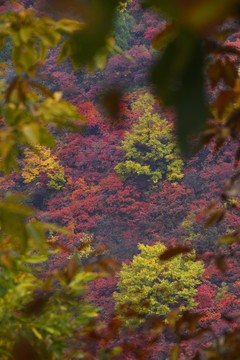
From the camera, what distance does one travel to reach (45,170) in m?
9.36

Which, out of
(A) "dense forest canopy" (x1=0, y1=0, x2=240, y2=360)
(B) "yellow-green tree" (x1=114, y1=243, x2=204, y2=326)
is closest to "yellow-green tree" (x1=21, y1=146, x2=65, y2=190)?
(A) "dense forest canopy" (x1=0, y1=0, x2=240, y2=360)

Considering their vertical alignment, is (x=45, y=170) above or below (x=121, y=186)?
below

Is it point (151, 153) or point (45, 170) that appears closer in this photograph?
point (151, 153)

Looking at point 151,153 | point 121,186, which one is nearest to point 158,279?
point 121,186

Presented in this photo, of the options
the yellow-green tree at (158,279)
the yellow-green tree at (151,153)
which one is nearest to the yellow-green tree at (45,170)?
the yellow-green tree at (151,153)

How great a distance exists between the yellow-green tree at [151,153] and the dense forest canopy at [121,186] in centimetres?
4

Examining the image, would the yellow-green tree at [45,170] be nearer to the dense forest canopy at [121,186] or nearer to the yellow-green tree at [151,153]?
the dense forest canopy at [121,186]

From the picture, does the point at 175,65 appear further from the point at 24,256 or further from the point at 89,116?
the point at 89,116

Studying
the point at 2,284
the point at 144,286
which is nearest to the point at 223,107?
the point at 2,284

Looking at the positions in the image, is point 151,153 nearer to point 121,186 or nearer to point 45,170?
point 121,186

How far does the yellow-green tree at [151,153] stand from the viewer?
8773mm

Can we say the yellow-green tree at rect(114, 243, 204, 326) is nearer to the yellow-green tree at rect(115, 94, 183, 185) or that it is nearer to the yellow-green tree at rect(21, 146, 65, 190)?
the yellow-green tree at rect(115, 94, 183, 185)

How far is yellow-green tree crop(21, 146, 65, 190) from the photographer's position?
920 centimetres

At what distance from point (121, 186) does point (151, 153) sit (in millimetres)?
928
